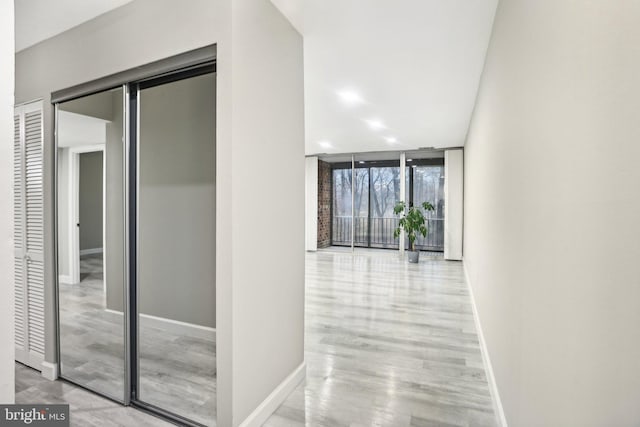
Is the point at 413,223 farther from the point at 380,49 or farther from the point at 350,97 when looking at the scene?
the point at 380,49

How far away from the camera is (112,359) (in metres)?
2.78

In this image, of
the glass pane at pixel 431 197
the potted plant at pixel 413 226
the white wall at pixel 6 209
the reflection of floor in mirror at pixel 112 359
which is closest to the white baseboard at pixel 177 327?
the reflection of floor in mirror at pixel 112 359

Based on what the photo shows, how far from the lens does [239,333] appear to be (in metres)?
1.80

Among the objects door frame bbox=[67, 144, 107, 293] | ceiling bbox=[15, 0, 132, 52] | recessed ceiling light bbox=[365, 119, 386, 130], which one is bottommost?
door frame bbox=[67, 144, 107, 293]

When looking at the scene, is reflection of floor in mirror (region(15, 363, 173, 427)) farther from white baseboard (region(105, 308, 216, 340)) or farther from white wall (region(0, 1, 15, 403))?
white wall (region(0, 1, 15, 403))

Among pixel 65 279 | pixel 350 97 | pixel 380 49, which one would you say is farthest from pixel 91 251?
pixel 350 97

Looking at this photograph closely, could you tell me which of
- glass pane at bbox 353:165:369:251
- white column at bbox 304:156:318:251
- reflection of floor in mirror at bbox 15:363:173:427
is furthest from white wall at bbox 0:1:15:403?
glass pane at bbox 353:165:369:251

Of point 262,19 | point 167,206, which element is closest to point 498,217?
point 262,19

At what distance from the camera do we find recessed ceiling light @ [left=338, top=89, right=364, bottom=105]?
402 cm

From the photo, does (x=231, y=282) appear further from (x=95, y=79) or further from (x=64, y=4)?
(x=64, y=4)

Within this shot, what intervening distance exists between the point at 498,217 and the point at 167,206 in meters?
2.87

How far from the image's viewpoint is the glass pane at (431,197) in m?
8.50

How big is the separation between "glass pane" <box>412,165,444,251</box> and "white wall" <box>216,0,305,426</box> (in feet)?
21.7

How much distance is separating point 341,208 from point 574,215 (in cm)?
866
